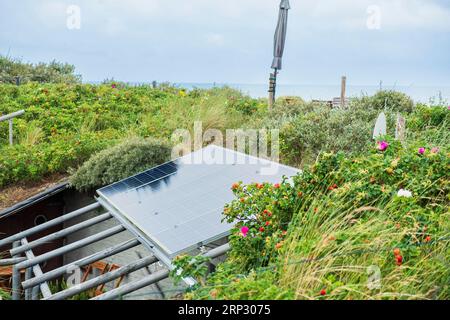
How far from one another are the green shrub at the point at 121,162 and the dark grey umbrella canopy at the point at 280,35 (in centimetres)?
609

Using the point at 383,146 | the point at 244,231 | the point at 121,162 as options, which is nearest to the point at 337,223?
the point at 244,231

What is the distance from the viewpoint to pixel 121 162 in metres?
8.28

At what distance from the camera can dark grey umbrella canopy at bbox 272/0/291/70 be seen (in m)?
13.6

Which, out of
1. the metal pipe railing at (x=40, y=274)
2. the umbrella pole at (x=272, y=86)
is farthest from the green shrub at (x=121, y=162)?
the umbrella pole at (x=272, y=86)

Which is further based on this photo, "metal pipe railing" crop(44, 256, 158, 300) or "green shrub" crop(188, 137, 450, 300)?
"metal pipe railing" crop(44, 256, 158, 300)

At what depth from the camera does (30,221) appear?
9383 mm

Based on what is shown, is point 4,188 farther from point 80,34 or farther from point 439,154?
point 439,154

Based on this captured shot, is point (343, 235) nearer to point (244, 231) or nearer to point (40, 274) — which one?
point (244, 231)

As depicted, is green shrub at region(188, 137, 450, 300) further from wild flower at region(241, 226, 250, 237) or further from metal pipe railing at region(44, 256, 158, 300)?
metal pipe railing at region(44, 256, 158, 300)

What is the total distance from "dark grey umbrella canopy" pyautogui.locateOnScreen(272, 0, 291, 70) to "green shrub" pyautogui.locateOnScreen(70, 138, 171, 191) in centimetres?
609

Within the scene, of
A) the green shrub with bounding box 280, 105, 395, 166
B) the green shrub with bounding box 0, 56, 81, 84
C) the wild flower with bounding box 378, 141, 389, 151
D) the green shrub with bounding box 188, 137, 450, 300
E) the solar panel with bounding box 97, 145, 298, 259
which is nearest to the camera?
the green shrub with bounding box 188, 137, 450, 300

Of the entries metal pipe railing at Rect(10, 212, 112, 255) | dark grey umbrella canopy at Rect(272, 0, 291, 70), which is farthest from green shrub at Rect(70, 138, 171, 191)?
dark grey umbrella canopy at Rect(272, 0, 291, 70)

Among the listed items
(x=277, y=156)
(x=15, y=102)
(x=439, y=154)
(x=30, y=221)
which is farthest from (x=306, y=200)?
(x=15, y=102)

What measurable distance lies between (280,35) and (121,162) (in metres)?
6.93
